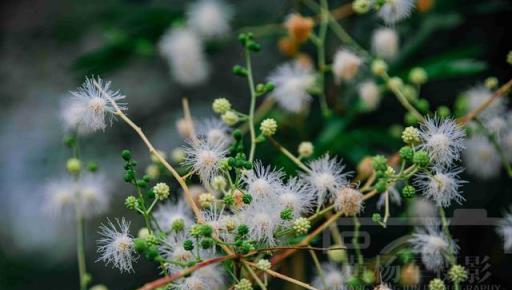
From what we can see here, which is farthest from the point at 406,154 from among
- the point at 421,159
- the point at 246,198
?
the point at 246,198

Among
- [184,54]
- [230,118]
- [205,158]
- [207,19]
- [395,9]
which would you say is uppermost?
[207,19]

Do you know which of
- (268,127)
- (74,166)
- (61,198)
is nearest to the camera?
(268,127)

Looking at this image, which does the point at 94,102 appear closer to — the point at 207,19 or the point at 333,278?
the point at 333,278

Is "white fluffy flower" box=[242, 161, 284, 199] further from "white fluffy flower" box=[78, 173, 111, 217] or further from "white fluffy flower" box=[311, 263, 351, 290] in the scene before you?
"white fluffy flower" box=[78, 173, 111, 217]

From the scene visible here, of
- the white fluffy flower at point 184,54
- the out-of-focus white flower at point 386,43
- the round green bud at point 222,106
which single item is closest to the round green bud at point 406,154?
the round green bud at point 222,106

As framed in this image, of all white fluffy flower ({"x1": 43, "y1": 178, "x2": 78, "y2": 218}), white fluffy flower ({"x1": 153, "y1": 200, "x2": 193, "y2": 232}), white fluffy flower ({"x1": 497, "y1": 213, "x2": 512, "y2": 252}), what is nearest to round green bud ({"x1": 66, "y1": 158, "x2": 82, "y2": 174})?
white fluffy flower ({"x1": 43, "y1": 178, "x2": 78, "y2": 218})

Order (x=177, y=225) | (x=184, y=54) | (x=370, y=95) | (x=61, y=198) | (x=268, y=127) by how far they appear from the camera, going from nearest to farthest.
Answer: (x=177, y=225) → (x=268, y=127) → (x=61, y=198) → (x=370, y=95) → (x=184, y=54)
